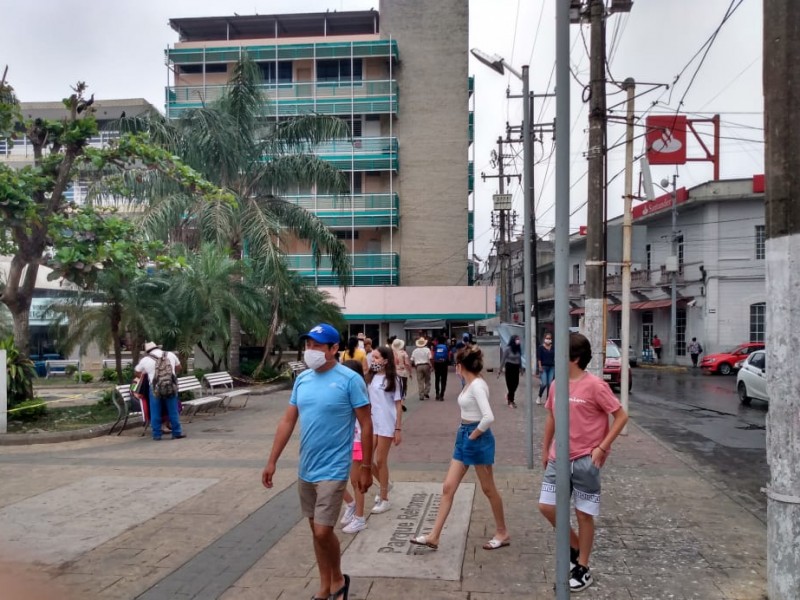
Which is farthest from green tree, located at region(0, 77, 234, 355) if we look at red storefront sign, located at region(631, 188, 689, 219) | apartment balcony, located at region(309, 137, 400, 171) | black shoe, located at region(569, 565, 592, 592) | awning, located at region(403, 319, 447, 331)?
red storefront sign, located at region(631, 188, 689, 219)

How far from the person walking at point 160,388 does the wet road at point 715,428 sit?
794 cm

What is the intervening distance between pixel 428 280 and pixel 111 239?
88.7 feet

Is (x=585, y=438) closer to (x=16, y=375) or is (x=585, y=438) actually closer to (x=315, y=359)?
(x=315, y=359)

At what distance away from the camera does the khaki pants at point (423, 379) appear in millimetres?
18266

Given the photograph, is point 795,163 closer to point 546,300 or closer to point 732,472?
point 732,472

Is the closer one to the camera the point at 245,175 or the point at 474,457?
the point at 474,457

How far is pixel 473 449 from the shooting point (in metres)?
5.62

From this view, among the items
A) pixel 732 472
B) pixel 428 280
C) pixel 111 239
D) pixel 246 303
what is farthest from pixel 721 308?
pixel 111 239

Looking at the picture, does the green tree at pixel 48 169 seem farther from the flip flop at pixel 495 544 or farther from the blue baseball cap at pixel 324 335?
the flip flop at pixel 495 544

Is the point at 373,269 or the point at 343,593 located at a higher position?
the point at 373,269

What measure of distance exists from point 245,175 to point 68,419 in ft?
34.5

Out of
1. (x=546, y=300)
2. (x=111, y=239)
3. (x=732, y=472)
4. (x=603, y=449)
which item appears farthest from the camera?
(x=546, y=300)

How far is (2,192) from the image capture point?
1052 centimetres

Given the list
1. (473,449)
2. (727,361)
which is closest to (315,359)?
(473,449)
